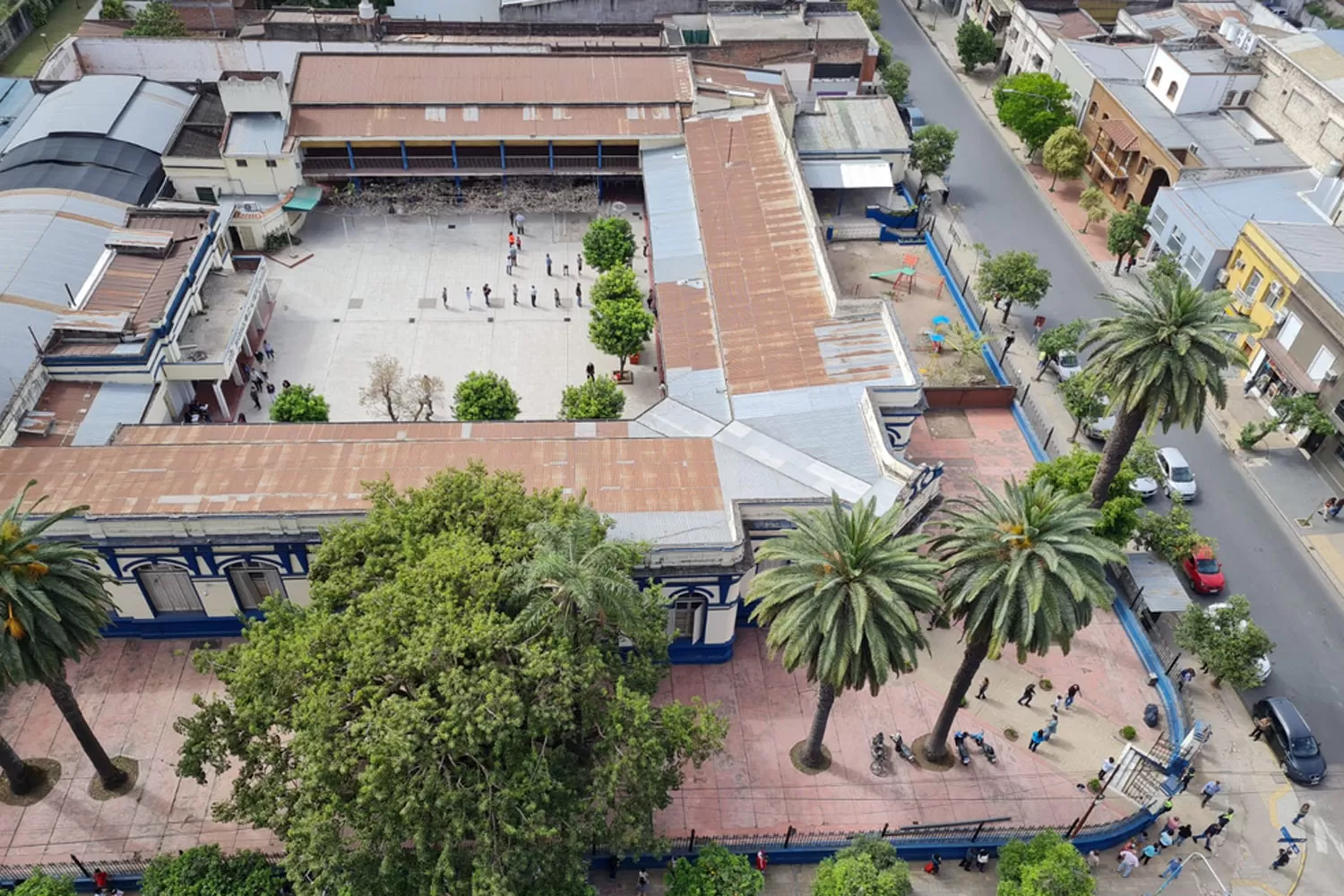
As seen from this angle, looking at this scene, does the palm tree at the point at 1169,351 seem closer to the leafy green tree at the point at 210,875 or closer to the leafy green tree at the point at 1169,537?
the leafy green tree at the point at 1169,537

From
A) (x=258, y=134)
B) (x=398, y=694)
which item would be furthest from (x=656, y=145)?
(x=398, y=694)

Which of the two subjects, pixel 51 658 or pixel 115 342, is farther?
pixel 115 342

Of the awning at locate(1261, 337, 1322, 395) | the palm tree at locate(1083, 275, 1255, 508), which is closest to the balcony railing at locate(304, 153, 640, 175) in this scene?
the palm tree at locate(1083, 275, 1255, 508)

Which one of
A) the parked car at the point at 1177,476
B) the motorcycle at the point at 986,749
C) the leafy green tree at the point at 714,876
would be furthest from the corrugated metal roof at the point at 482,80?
the leafy green tree at the point at 714,876

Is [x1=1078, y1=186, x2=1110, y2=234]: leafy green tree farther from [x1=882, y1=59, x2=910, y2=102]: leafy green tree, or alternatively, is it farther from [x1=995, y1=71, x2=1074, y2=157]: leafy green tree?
[x1=882, y1=59, x2=910, y2=102]: leafy green tree

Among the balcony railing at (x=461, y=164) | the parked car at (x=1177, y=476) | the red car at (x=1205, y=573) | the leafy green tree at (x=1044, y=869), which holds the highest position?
the balcony railing at (x=461, y=164)

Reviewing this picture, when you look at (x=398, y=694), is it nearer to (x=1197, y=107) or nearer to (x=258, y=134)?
(x=258, y=134)
